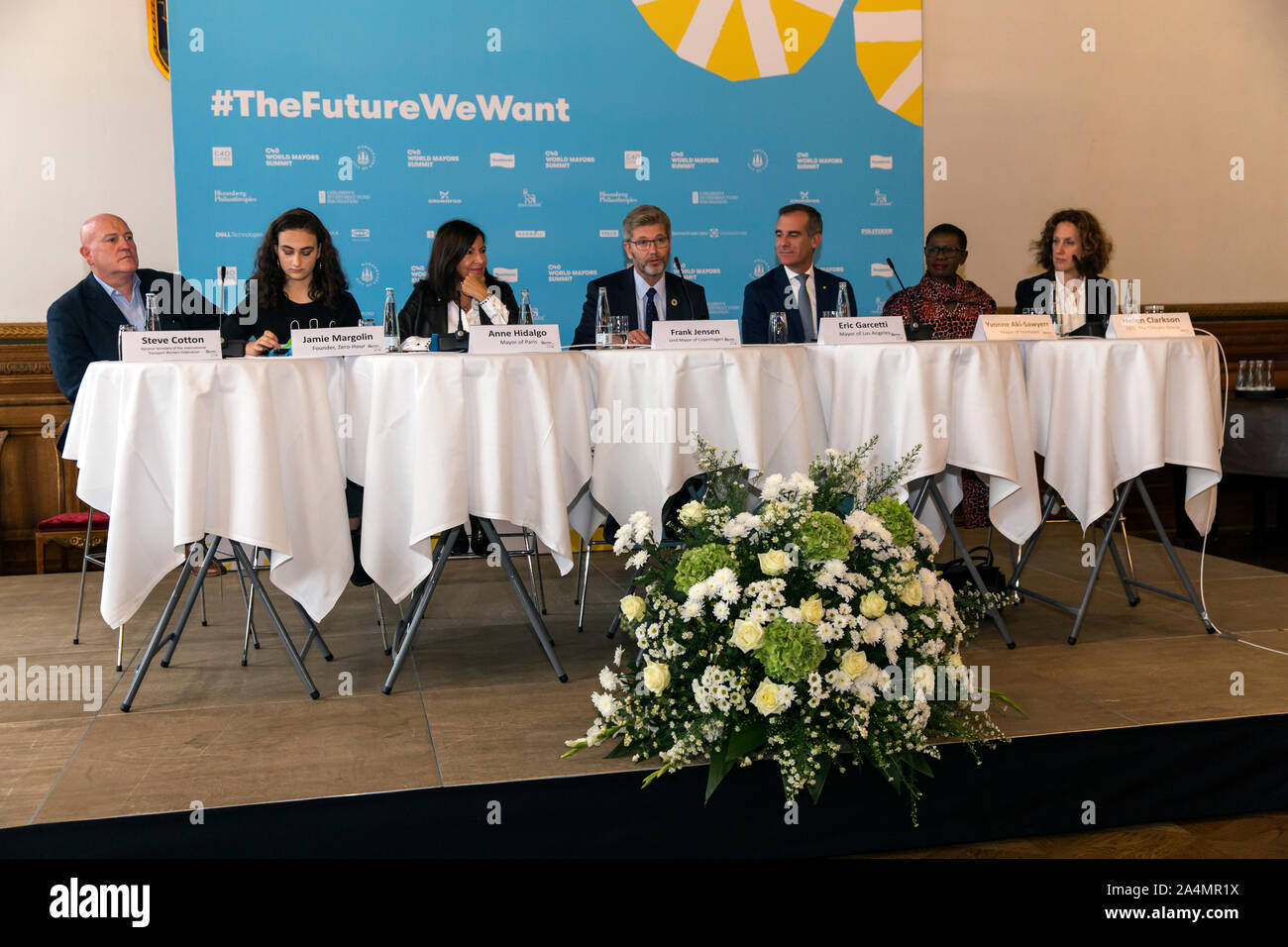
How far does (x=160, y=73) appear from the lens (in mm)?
5051

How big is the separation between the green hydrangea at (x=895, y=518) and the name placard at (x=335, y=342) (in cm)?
139

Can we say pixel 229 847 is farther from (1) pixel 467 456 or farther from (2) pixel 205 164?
(2) pixel 205 164

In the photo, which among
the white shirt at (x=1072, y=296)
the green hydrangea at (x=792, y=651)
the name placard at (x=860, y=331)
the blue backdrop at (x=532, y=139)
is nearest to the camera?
the green hydrangea at (x=792, y=651)

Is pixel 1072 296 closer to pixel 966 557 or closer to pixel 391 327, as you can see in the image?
pixel 966 557

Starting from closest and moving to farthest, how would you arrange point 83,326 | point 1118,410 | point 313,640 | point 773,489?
point 773,489 < point 1118,410 < point 313,640 < point 83,326

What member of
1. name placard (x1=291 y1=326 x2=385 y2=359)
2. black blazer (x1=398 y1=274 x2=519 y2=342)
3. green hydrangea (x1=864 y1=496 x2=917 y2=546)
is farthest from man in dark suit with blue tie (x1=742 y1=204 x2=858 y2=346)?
green hydrangea (x1=864 y1=496 x2=917 y2=546)

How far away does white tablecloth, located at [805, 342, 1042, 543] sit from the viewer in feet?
9.59

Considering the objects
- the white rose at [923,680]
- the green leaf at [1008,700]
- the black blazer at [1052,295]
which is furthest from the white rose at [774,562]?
the black blazer at [1052,295]

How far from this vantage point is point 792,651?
1983 millimetres

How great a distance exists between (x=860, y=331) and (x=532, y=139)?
2.66 metres

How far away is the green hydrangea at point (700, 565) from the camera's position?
6.93 ft

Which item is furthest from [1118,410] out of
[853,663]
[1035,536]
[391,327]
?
[391,327]

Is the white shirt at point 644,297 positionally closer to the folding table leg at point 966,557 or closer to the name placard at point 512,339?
the name placard at point 512,339
